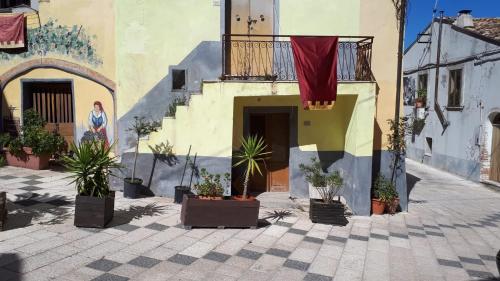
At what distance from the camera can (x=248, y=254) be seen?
6.82 metres

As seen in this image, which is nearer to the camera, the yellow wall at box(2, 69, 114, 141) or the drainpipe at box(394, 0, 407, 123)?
the drainpipe at box(394, 0, 407, 123)

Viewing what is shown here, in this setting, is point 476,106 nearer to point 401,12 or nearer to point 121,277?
point 401,12

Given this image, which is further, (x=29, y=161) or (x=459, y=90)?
(x=459, y=90)

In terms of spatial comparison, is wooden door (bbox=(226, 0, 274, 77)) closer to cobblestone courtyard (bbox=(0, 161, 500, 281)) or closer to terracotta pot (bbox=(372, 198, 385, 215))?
cobblestone courtyard (bbox=(0, 161, 500, 281))

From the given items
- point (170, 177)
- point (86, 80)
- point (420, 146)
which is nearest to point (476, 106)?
point (420, 146)

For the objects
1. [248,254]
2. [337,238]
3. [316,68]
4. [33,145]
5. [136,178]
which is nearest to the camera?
[248,254]

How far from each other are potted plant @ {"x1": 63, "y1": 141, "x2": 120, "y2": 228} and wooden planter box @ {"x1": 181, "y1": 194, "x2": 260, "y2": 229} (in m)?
1.52

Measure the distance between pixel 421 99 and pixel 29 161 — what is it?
62.1 feet

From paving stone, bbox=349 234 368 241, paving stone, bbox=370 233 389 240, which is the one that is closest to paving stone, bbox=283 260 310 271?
paving stone, bbox=349 234 368 241

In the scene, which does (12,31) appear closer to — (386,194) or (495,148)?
(386,194)

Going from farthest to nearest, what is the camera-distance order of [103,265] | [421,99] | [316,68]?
[421,99]
[316,68]
[103,265]

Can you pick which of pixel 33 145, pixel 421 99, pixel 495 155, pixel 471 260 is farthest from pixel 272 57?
pixel 421 99

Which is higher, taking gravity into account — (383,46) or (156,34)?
(156,34)

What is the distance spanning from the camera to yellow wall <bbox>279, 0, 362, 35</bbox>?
1078 centimetres
